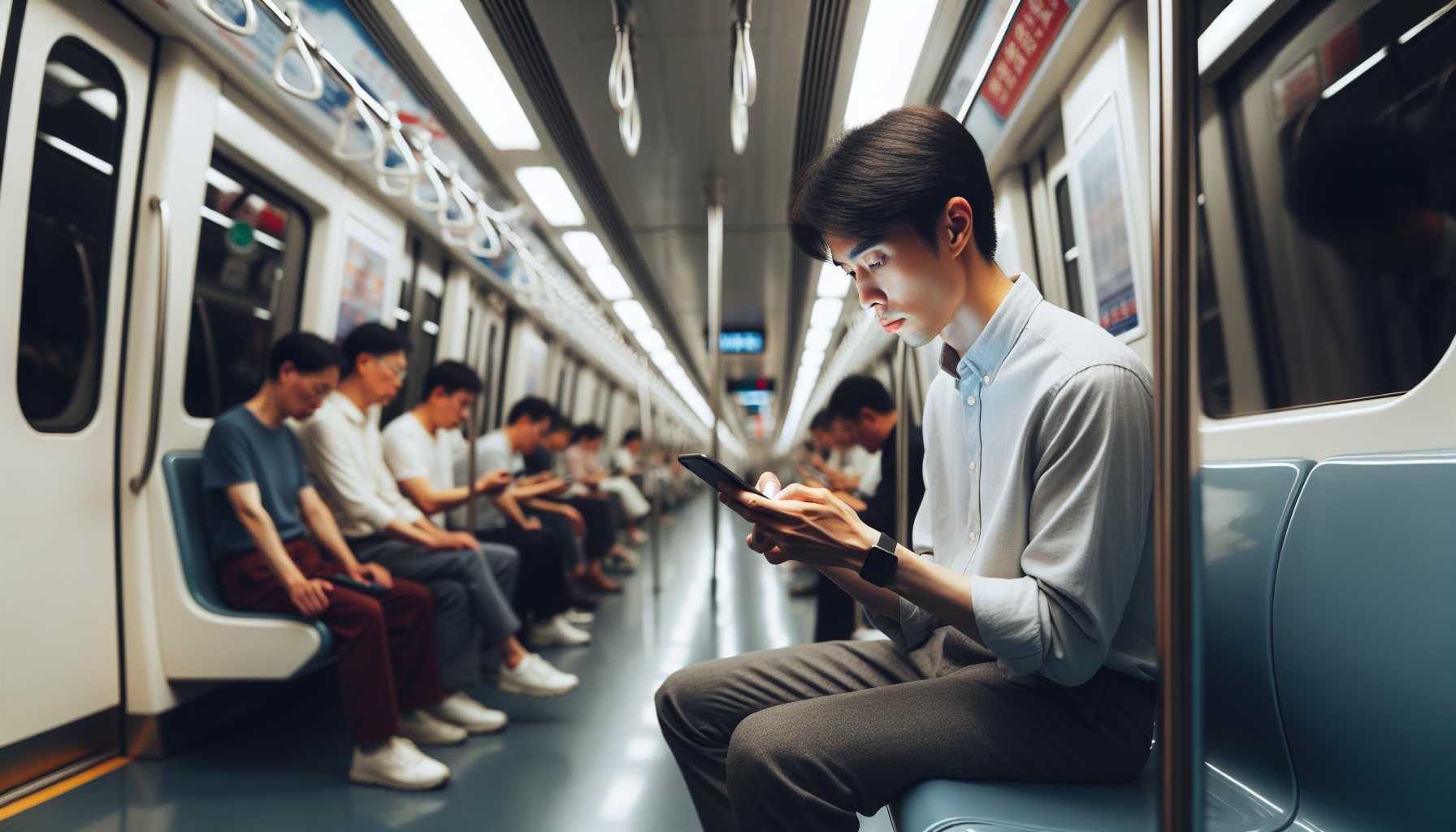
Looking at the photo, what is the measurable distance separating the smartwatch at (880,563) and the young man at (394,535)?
2332mm

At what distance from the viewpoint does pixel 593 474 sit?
26.2ft

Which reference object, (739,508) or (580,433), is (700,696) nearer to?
(739,508)

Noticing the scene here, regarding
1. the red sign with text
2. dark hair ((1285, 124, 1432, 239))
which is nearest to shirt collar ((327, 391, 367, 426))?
the red sign with text

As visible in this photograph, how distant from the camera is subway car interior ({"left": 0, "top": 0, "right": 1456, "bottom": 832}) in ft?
3.29

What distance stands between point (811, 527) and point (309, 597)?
217cm

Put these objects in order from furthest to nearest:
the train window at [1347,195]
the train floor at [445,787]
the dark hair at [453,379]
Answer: the dark hair at [453,379]
the train floor at [445,787]
the train window at [1347,195]

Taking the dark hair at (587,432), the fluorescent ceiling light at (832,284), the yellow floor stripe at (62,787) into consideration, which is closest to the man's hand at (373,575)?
the yellow floor stripe at (62,787)

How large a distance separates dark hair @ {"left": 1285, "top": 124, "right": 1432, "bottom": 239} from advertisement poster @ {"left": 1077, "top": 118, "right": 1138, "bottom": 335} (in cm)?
65

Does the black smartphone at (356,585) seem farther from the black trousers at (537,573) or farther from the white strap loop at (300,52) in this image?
the black trousers at (537,573)

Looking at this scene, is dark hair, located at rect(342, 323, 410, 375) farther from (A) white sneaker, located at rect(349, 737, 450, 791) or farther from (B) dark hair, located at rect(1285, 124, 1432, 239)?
(B) dark hair, located at rect(1285, 124, 1432, 239)

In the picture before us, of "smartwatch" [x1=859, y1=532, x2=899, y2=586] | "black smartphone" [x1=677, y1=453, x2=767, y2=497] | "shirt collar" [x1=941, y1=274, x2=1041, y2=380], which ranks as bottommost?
"smartwatch" [x1=859, y1=532, x2=899, y2=586]

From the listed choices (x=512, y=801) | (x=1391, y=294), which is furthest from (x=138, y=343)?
(x=1391, y=294)

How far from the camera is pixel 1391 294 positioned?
5.22ft

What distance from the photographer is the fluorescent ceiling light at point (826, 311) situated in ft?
22.8
